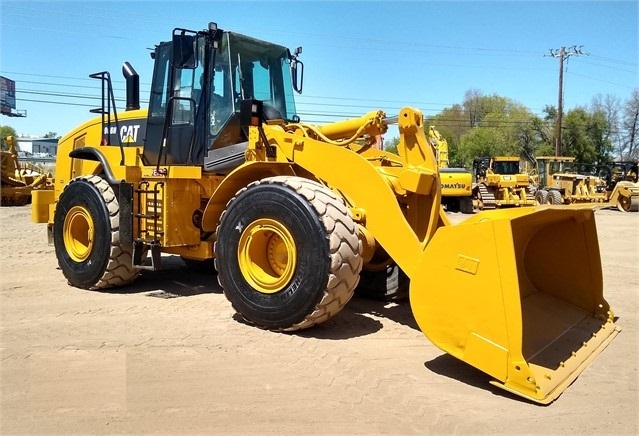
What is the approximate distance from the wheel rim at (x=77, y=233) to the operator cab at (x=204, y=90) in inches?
41.0

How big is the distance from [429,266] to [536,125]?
179ft

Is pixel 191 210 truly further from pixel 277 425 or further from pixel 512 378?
pixel 512 378

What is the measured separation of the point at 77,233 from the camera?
688 centimetres

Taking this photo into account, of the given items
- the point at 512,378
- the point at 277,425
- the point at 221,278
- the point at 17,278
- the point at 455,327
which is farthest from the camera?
the point at 17,278

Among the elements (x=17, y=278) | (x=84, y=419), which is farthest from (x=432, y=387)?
(x=17, y=278)

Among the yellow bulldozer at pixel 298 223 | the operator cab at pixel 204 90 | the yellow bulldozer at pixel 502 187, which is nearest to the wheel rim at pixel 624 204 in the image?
the yellow bulldozer at pixel 502 187

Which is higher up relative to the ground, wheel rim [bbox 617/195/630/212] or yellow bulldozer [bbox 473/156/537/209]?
yellow bulldozer [bbox 473/156/537/209]

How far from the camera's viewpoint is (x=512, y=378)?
3434 millimetres

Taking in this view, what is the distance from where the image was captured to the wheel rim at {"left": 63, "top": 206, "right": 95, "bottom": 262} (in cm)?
664

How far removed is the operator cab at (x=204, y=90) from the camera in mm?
6090

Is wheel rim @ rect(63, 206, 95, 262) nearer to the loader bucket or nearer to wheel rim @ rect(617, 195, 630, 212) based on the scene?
the loader bucket

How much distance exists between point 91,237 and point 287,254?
9.48ft

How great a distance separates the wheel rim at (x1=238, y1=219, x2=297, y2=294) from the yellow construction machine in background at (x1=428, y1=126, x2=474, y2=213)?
52.2ft

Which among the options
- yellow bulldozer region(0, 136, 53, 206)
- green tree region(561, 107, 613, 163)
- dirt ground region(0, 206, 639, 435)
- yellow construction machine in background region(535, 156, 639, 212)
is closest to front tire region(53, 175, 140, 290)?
dirt ground region(0, 206, 639, 435)
